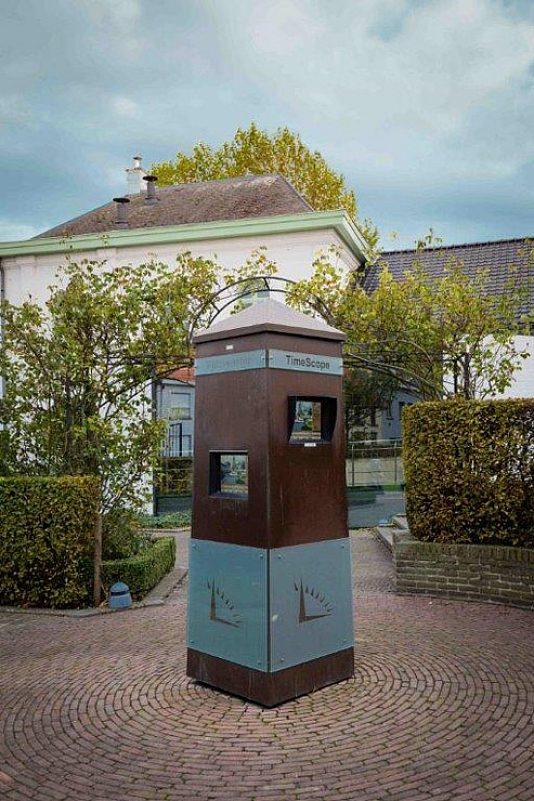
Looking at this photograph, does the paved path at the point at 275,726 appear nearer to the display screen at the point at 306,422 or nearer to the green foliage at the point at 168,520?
the display screen at the point at 306,422

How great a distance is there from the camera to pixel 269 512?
515cm

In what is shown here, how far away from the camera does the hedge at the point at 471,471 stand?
27.9 ft

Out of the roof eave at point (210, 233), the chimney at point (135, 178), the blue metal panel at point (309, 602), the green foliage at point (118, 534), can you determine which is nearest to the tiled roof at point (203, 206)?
the roof eave at point (210, 233)

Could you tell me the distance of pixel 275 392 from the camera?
5.25 meters

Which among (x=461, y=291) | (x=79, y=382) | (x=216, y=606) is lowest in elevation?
(x=216, y=606)

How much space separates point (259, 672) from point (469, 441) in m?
4.65

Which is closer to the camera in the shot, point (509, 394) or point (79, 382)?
point (79, 382)

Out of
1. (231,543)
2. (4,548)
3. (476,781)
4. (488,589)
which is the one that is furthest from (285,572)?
(4,548)

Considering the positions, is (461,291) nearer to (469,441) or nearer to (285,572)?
(469,441)

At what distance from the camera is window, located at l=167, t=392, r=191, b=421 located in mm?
18891

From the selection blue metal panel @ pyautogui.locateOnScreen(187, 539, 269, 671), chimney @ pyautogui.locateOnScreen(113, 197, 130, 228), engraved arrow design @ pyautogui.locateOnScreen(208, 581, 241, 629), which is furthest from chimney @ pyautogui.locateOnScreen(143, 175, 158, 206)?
engraved arrow design @ pyautogui.locateOnScreen(208, 581, 241, 629)

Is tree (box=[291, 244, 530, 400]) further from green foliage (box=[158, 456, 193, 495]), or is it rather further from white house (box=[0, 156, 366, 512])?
green foliage (box=[158, 456, 193, 495])

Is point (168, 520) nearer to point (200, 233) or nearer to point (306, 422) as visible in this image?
point (200, 233)

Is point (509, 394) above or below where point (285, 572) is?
above
